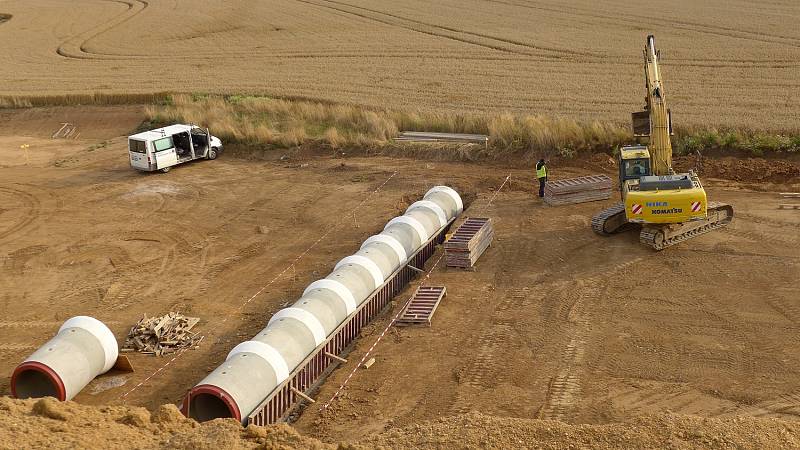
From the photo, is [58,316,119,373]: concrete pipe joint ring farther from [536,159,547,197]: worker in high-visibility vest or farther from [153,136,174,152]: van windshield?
[153,136,174,152]: van windshield

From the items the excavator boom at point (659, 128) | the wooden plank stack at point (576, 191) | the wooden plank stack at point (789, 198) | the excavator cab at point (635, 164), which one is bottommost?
the wooden plank stack at point (576, 191)

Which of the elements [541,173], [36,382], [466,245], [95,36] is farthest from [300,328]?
[95,36]

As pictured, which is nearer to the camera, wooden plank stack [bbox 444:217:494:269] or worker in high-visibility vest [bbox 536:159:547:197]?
wooden plank stack [bbox 444:217:494:269]

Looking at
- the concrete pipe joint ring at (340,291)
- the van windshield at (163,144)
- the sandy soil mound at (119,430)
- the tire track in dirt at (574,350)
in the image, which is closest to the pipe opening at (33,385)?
the sandy soil mound at (119,430)

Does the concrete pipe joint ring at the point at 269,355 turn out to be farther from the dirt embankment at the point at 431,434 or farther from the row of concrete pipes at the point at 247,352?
the dirt embankment at the point at 431,434

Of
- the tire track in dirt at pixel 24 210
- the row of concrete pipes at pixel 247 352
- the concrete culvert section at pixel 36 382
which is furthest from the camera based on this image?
the tire track in dirt at pixel 24 210

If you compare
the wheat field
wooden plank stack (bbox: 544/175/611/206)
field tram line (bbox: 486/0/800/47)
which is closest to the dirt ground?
wooden plank stack (bbox: 544/175/611/206)
